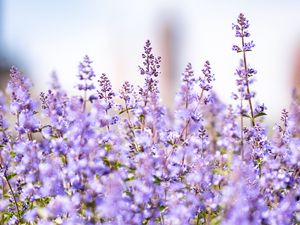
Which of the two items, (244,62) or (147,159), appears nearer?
(147,159)

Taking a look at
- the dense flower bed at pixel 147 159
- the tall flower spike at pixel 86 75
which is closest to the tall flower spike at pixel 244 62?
the dense flower bed at pixel 147 159

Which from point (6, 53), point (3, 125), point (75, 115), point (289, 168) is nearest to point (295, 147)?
point (289, 168)

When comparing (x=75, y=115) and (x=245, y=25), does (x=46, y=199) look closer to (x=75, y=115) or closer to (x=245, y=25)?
(x=75, y=115)

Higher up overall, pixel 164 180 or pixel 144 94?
pixel 144 94

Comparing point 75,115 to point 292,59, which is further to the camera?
point 292,59

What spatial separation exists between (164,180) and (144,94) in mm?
780

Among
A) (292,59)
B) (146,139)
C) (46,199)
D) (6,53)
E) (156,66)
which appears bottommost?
(292,59)

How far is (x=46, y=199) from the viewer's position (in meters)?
5.47

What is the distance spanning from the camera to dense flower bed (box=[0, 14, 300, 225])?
474cm

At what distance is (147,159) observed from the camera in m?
4.81

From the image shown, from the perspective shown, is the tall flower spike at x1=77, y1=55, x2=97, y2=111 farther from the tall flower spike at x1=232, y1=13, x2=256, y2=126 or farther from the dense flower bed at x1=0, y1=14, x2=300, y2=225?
the tall flower spike at x1=232, y1=13, x2=256, y2=126

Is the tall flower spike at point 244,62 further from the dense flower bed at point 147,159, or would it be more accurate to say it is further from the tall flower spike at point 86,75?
the tall flower spike at point 86,75

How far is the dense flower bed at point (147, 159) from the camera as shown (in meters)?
4.74

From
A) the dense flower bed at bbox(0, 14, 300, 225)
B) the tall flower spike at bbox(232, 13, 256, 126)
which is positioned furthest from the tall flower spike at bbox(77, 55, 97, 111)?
the tall flower spike at bbox(232, 13, 256, 126)
